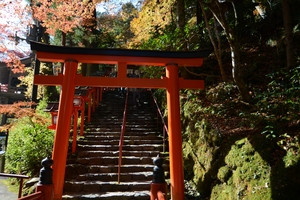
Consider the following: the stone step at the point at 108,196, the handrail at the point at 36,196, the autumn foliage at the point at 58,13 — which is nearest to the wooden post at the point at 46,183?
the handrail at the point at 36,196

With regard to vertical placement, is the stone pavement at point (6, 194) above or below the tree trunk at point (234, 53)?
below

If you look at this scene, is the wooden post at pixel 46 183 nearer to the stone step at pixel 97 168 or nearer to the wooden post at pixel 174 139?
the wooden post at pixel 174 139

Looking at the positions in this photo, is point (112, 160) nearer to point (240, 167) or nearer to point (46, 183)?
point (46, 183)

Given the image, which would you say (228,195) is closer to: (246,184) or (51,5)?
(246,184)

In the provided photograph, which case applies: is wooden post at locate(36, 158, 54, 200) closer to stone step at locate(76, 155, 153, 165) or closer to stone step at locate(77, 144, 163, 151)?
stone step at locate(76, 155, 153, 165)

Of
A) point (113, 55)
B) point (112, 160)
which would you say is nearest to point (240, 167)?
point (113, 55)

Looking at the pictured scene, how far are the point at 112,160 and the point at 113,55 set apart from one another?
11.0ft

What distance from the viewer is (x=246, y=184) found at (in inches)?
157

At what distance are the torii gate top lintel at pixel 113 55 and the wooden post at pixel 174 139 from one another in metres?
0.24

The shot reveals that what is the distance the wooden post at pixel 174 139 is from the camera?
456 cm

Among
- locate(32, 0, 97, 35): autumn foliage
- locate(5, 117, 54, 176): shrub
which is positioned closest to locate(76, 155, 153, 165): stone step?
locate(5, 117, 54, 176): shrub

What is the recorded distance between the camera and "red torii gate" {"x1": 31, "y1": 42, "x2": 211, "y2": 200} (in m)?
4.57

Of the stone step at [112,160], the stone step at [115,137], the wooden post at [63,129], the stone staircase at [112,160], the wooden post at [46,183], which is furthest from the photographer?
the stone step at [115,137]

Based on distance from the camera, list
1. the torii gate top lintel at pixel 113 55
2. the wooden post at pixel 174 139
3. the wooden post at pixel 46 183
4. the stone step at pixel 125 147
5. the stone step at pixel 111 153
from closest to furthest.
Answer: the wooden post at pixel 46 183 → the wooden post at pixel 174 139 → the torii gate top lintel at pixel 113 55 → the stone step at pixel 111 153 → the stone step at pixel 125 147
